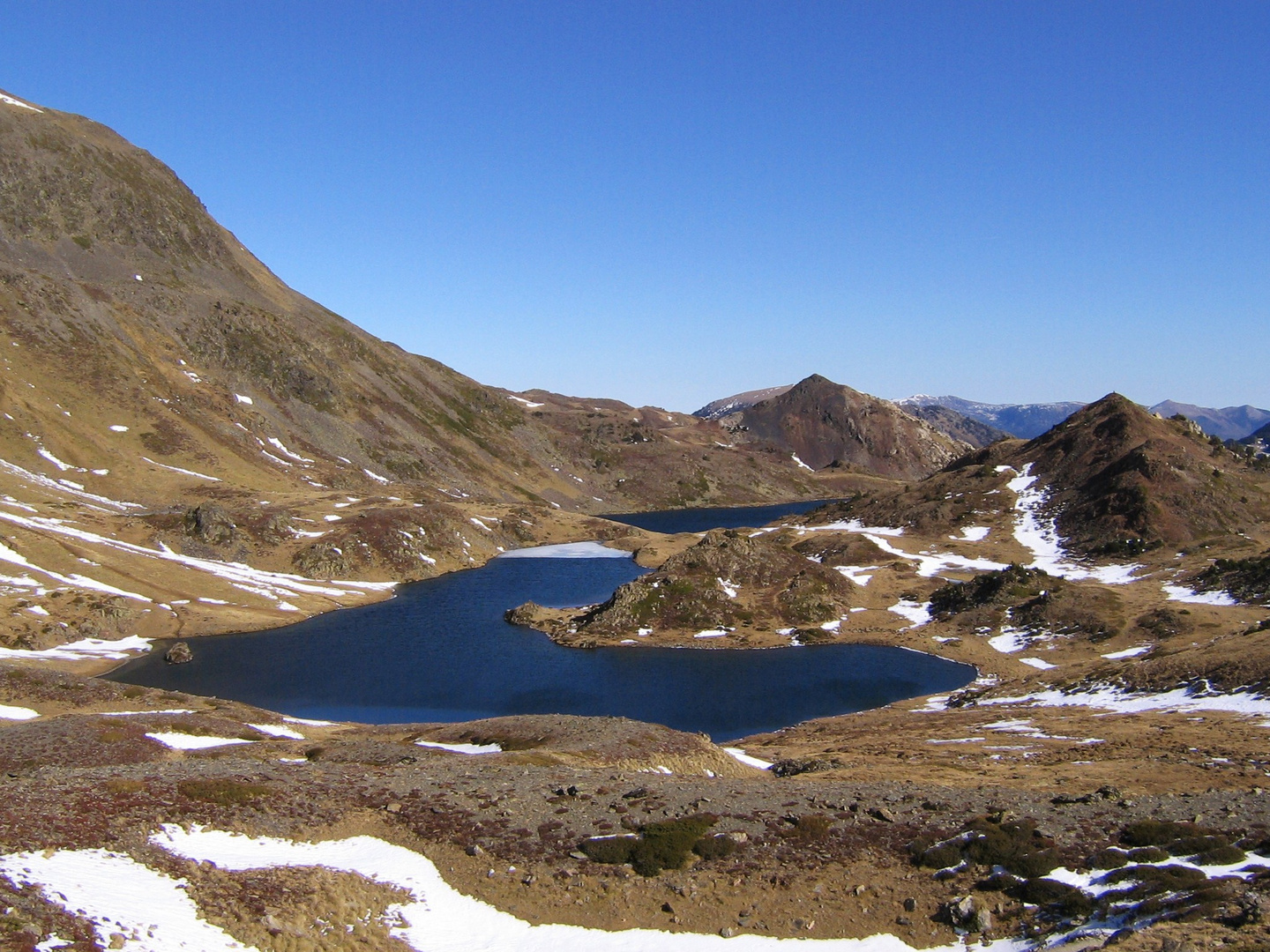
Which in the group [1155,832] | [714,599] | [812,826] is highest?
[1155,832]

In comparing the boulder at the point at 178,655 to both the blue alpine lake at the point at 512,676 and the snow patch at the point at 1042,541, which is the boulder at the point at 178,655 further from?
the snow patch at the point at 1042,541

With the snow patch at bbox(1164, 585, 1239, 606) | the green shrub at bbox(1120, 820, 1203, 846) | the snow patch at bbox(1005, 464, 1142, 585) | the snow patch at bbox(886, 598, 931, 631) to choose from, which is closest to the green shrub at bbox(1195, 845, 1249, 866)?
the green shrub at bbox(1120, 820, 1203, 846)

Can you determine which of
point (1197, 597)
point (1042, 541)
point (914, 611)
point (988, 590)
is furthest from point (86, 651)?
point (1042, 541)

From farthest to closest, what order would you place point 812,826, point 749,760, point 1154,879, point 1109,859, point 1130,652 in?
point 1130,652 < point 749,760 < point 812,826 < point 1109,859 < point 1154,879

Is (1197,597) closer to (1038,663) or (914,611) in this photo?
(1038,663)

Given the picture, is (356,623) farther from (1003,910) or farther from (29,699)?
(1003,910)

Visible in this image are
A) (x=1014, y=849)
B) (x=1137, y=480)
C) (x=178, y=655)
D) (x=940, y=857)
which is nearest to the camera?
(x=1014, y=849)

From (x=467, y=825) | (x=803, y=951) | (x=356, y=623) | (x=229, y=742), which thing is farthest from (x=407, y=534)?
(x=803, y=951)
